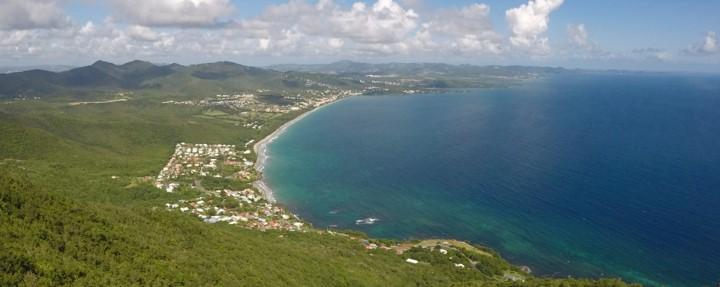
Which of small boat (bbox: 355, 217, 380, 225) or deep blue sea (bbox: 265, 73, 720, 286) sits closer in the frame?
deep blue sea (bbox: 265, 73, 720, 286)

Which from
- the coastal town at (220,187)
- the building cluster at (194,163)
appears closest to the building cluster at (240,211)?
the coastal town at (220,187)

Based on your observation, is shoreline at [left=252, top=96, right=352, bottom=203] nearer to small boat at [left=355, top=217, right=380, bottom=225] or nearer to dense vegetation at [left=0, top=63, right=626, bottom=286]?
dense vegetation at [left=0, top=63, right=626, bottom=286]

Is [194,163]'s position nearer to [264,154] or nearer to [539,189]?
[264,154]

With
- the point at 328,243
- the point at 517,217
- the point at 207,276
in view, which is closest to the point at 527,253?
the point at 517,217

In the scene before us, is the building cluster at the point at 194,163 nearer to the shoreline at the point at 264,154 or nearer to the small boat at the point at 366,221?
the shoreline at the point at 264,154

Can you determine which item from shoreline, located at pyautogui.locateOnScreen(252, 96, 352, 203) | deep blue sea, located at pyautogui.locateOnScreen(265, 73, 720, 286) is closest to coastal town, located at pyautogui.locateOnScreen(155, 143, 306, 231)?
shoreline, located at pyautogui.locateOnScreen(252, 96, 352, 203)

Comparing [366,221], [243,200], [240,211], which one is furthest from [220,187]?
[366,221]
